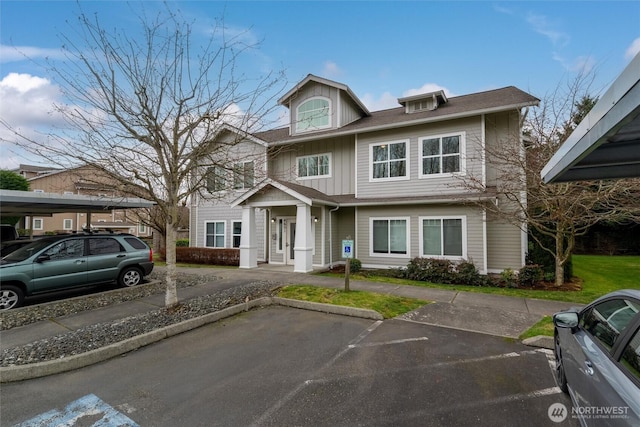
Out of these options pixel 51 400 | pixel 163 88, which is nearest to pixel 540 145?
pixel 163 88

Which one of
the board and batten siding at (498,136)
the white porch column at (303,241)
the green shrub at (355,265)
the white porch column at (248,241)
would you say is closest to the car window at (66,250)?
the white porch column at (248,241)

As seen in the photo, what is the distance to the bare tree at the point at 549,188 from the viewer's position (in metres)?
10.2

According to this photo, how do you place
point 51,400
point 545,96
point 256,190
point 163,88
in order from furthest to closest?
point 256,190, point 545,96, point 163,88, point 51,400

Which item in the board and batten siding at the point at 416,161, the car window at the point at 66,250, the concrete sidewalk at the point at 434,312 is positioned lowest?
the concrete sidewalk at the point at 434,312

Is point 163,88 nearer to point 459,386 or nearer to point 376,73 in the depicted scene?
point 459,386

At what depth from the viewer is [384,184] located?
44.9ft

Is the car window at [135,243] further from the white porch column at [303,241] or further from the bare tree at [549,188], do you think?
the bare tree at [549,188]

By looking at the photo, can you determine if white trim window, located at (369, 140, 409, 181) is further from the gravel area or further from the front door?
the gravel area

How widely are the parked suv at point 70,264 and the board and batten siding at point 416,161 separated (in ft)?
30.9

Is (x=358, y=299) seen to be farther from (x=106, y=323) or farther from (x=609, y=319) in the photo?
(x=106, y=323)

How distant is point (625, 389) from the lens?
A: 6.72 feet

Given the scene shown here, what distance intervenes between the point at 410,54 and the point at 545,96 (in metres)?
5.28

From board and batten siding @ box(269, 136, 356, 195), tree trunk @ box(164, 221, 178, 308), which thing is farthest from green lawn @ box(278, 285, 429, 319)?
board and batten siding @ box(269, 136, 356, 195)

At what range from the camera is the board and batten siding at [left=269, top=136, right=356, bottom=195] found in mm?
14984
